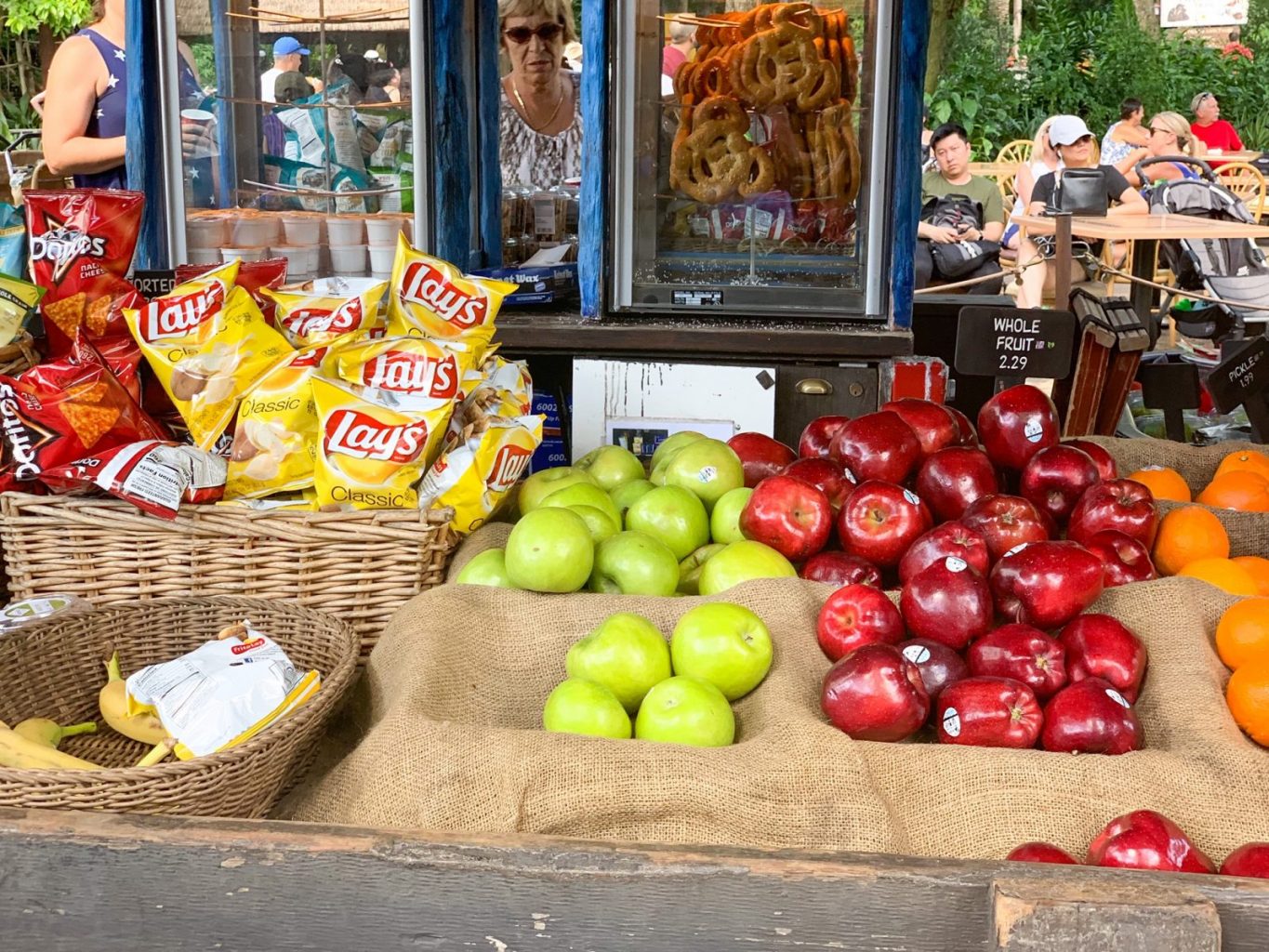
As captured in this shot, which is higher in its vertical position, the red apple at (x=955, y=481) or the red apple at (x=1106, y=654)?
the red apple at (x=955, y=481)

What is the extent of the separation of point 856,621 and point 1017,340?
123 centimetres

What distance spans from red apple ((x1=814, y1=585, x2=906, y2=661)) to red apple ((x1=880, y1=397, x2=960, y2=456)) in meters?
0.45

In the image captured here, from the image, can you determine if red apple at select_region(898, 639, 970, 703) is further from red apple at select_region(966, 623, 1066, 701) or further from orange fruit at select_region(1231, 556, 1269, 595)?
orange fruit at select_region(1231, 556, 1269, 595)

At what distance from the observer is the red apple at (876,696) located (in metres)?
1.49

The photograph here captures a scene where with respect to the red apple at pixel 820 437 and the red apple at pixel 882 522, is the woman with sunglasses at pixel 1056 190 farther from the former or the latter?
the red apple at pixel 882 522

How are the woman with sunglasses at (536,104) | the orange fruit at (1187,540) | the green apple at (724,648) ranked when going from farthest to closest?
the woman with sunglasses at (536,104) → the orange fruit at (1187,540) → the green apple at (724,648)

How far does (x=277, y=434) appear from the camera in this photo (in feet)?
6.25

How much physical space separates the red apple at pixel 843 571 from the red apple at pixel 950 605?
0.19 m

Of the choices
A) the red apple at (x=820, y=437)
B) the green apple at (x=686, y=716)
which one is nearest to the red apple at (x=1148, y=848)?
the green apple at (x=686, y=716)

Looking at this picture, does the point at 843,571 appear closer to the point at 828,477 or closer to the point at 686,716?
the point at 828,477

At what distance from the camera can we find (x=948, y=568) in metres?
1.64

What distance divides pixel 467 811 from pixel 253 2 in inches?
101

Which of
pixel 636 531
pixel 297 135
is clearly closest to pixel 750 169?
pixel 297 135

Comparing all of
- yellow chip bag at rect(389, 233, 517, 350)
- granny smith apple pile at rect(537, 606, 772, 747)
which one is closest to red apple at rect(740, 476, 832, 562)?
granny smith apple pile at rect(537, 606, 772, 747)
